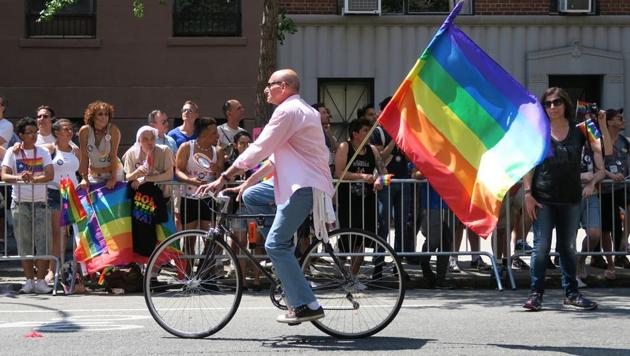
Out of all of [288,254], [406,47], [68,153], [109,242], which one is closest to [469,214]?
[288,254]

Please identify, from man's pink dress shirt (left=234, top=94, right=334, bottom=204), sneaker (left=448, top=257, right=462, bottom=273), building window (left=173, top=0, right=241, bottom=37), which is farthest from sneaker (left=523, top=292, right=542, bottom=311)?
building window (left=173, top=0, right=241, bottom=37)

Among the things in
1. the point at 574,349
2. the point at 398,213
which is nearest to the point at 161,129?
the point at 398,213

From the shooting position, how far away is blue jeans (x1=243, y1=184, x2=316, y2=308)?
786cm

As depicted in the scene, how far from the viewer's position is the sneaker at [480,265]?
12.9 metres

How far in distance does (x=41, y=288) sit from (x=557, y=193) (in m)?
5.47

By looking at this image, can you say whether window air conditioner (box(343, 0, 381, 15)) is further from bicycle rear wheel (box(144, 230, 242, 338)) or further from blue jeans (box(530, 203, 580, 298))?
bicycle rear wheel (box(144, 230, 242, 338))

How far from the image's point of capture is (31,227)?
11.9 metres

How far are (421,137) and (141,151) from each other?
14.0 feet

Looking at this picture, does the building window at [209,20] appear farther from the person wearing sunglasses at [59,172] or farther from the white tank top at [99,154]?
the white tank top at [99,154]

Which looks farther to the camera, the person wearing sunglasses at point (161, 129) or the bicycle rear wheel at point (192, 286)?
the person wearing sunglasses at point (161, 129)

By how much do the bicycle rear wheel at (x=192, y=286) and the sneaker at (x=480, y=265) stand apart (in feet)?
17.0

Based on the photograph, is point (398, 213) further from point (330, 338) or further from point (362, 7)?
point (362, 7)

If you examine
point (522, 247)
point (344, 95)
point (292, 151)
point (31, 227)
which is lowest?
point (522, 247)

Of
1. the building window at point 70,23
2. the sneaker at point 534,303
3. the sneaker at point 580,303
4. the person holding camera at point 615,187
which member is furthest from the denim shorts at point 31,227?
the building window at point 70,23
